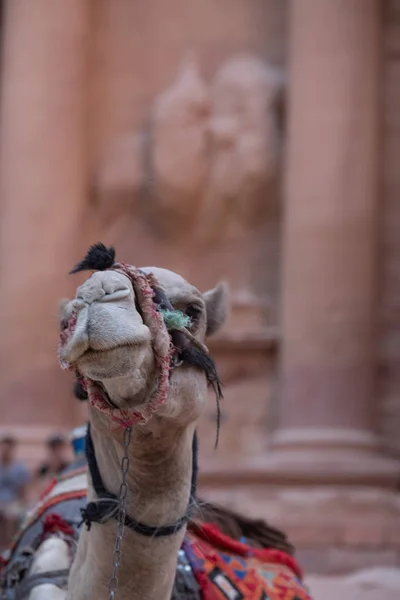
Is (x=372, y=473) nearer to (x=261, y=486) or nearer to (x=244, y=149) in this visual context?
(x=261, y=486)

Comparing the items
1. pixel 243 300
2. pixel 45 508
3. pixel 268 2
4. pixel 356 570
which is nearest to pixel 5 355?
pixel 243 300

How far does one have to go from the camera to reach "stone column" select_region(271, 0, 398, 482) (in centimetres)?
803

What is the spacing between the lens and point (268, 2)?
9625 millimetres

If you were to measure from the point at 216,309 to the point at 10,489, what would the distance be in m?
5.20

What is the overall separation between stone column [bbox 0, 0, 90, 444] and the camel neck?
237 inches

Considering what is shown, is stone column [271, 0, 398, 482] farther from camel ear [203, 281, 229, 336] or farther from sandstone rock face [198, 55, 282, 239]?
camel ear [203, 281, 229, 336]

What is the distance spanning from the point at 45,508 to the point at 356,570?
3874mm

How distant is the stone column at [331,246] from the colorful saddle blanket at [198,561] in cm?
388

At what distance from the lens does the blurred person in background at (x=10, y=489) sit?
286 inches

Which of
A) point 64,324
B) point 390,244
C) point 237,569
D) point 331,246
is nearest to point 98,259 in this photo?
point 64,324

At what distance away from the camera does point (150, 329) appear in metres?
2.32

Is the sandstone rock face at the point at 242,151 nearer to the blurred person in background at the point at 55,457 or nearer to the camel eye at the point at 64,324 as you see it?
the blurred person in background at the point at 55,457

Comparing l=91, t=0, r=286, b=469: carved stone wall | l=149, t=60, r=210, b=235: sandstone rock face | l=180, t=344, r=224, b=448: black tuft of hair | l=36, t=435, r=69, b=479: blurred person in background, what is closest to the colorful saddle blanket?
l=180, t=344, r=224, b=448: black tuft of hair

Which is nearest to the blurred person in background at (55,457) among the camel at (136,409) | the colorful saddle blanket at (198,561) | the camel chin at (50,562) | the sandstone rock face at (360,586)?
the sandstone rock face at (360,586)
